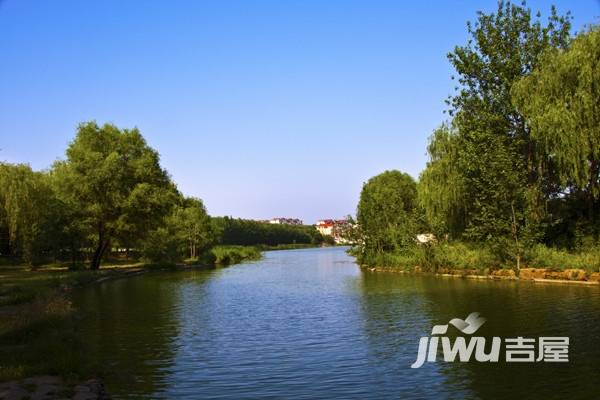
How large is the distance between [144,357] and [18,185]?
38474 millimetres

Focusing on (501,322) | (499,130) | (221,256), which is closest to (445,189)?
(499,130)

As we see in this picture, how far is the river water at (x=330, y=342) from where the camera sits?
38.7ft

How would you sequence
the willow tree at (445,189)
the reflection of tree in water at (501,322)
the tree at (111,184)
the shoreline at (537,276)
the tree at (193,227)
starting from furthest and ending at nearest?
the tree at (193,227)
the tree at (111,184)
the willow tree at (445,189)
the shoreline at (537,276)
the reflection of tree in water at (501,322)

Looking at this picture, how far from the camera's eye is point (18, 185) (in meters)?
46.9

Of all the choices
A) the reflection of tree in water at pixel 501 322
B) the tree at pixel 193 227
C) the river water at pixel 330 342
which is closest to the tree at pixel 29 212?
the river water at pixel 330 342

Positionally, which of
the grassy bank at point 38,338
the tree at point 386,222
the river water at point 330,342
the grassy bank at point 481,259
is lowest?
the river water at point 330,342

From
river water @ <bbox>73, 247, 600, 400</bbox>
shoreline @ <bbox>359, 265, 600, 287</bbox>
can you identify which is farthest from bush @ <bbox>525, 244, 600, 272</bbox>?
river water @ <bbox>73, 247, 600, 400</bbox>

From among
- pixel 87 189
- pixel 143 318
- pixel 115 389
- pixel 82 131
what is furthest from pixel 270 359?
pixel 82 131

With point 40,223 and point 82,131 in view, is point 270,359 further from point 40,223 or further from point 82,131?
point 82,131

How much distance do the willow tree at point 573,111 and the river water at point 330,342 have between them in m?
7.82

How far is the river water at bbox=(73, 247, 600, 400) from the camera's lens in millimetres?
11781

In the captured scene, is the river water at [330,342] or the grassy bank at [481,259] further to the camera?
the grassy bank at [481,259]

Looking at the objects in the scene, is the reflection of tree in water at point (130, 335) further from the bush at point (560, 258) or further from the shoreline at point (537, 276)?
the bush at point (560, 258)

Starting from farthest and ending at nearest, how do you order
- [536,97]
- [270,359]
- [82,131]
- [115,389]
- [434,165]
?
1. [82,131]
2. [434,165]
3. [536,97]
4. [270,359]
5. [115,389]
